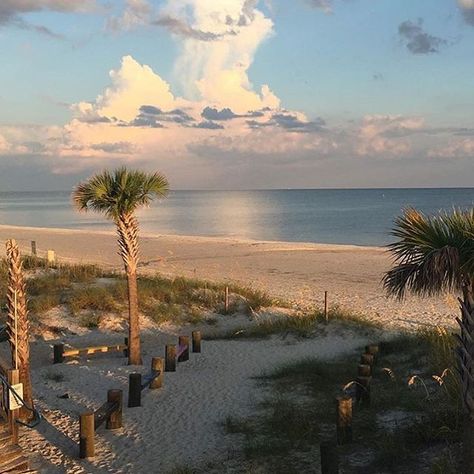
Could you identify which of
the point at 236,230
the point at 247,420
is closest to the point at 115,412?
the point at 247,420

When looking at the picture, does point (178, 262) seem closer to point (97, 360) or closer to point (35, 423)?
point (97, 360)

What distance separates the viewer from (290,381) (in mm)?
13312

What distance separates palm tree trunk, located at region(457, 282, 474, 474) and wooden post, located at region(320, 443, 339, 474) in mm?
1697

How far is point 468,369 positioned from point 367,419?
15.4ft

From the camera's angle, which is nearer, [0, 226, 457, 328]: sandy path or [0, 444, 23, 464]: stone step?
[0, 444, 23, 464]: stone step

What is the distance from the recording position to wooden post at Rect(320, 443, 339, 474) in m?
7.60

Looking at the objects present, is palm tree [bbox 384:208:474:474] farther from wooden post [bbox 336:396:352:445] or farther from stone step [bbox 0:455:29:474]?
stone step [bbox 0:455:29:474]

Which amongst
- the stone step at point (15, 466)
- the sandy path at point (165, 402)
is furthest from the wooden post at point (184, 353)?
the stone step at point (15, 466)

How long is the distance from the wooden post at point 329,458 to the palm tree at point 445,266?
1722 mm

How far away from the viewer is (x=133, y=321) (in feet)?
50.5

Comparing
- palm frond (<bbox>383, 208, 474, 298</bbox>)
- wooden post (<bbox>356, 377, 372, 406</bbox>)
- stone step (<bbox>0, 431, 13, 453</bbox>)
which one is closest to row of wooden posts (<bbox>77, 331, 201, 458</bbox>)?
stone step (<bbox>0, 431, 13, 453</bbox>)

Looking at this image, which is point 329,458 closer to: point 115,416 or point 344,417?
point 344,417

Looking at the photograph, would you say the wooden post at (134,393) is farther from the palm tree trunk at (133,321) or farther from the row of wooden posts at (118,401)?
the palm tree trunk at (133,321)

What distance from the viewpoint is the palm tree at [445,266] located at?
5.89m
